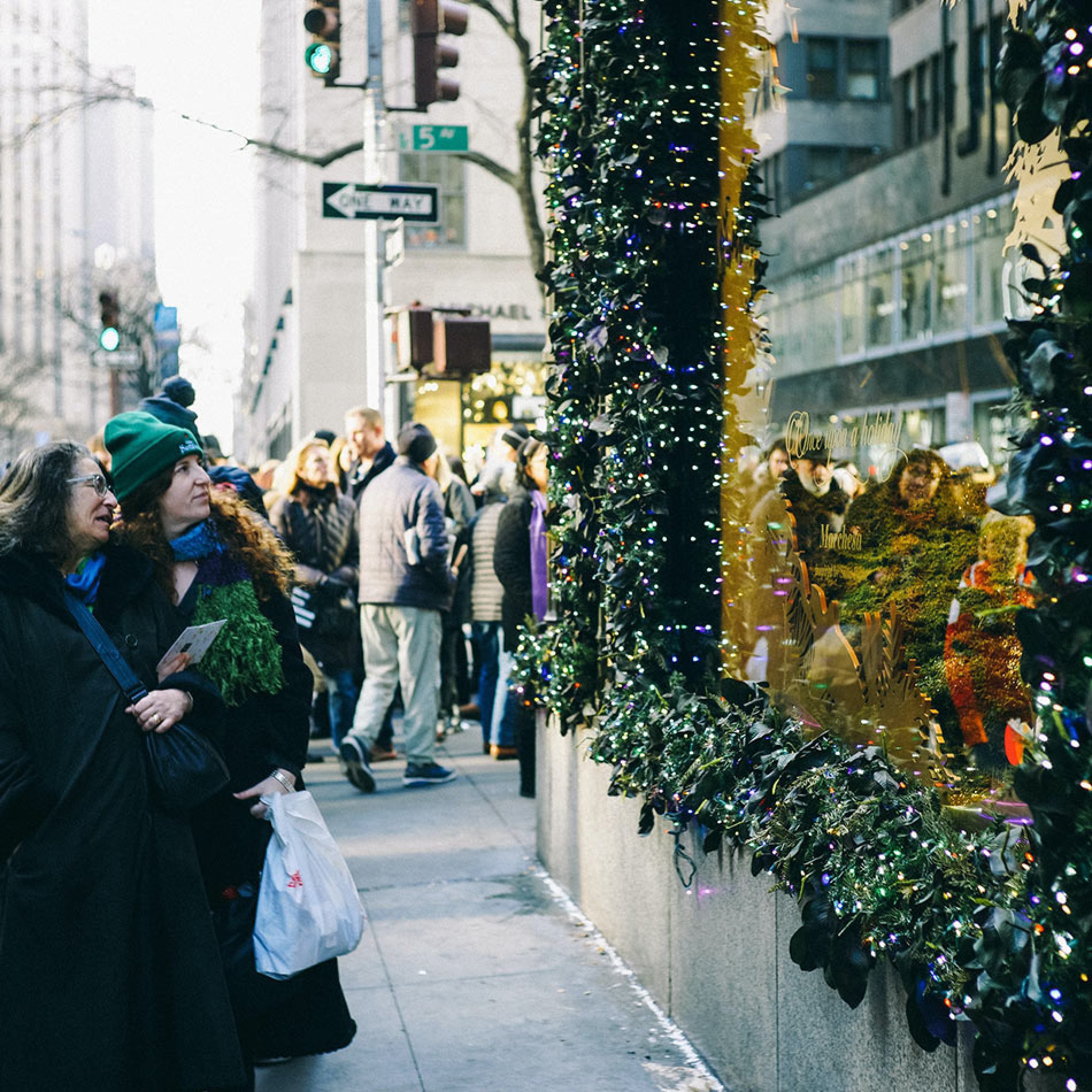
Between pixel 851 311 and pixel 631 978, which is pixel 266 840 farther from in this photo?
pixel 851 311

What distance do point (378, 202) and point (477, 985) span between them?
7.20m

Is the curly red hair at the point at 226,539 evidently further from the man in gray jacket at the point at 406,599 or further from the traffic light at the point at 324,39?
the traffic light at the point at 324,39

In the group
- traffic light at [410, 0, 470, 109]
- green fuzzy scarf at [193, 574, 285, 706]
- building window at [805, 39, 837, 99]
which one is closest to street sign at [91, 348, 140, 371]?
traffic light at [410, 0, 470, 109]

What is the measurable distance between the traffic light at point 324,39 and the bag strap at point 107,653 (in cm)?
835

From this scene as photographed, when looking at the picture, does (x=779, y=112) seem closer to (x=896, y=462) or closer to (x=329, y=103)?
(x=896, y=462)

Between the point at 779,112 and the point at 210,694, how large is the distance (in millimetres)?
2761

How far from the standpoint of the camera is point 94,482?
3.65 m

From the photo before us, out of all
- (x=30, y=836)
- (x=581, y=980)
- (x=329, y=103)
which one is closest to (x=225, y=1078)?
(x=30, y=836)

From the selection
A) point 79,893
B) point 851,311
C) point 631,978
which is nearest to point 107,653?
point 79,893

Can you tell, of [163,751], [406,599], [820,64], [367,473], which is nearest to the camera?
[163,751]

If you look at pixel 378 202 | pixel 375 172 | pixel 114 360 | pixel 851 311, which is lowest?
pixel 851 311

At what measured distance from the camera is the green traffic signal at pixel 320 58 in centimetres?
1109

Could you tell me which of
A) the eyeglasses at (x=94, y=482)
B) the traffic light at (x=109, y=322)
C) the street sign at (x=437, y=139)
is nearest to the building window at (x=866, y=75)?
the eyeglasses at (x=94, y=482)

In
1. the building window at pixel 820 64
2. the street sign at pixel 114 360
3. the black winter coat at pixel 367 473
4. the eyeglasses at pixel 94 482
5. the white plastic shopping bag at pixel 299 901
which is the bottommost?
the white plastic shopping bag at pixel 299 901
